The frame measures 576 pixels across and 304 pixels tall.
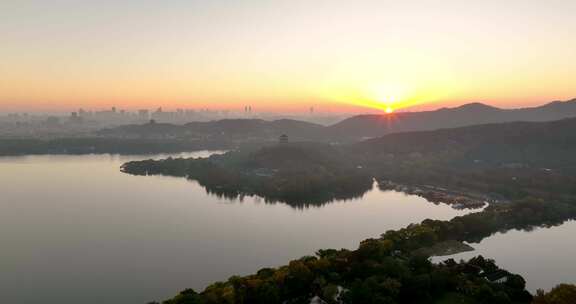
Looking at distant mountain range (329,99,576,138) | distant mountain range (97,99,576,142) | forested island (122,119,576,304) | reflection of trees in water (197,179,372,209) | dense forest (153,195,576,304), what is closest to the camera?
dense forest (153,195,576,304)

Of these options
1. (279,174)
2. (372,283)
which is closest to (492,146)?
(279,174)

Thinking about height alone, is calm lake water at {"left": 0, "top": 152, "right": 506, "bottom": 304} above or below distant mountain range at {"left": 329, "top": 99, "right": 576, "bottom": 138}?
below

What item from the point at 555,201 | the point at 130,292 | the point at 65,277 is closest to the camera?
the point at 130,292

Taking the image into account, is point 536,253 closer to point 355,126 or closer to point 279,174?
point 279,174

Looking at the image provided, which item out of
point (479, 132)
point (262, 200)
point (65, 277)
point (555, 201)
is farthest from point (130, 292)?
point (479, 132)

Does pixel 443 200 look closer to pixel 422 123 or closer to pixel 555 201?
pixel 555 201

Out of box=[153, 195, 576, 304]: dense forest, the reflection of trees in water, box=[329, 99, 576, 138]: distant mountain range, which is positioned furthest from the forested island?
box=[329, 99, 576, 138]: distant mountain range

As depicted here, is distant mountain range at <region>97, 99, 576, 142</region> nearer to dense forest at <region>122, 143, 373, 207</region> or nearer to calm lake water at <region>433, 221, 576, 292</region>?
dense forest at <region>122, 143, 373, 207</region>

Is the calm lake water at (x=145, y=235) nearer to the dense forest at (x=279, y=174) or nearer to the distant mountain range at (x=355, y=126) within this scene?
the dense forest at (x=279, y=174)
